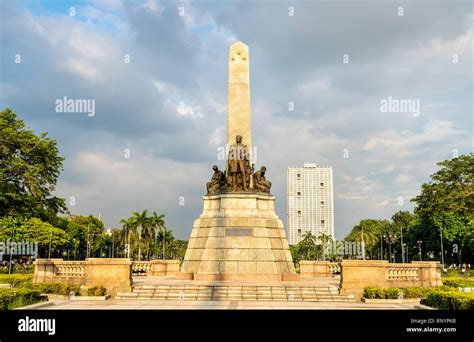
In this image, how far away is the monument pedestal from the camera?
22.5 m

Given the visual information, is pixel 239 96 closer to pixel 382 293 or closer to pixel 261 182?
pixel 261 182

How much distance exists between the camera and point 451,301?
14.3 meters

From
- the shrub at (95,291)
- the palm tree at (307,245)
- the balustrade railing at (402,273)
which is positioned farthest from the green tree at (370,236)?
the shrub at (95,291)

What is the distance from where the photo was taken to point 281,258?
23500 mm

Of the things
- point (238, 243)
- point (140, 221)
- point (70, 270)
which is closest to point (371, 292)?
point (238, 243)

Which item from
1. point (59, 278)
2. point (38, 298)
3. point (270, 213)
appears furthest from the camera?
point (270, 213)

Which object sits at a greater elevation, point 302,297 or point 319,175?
point 319,175

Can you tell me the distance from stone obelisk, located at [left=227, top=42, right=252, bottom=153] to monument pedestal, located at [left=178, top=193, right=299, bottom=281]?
147 inches

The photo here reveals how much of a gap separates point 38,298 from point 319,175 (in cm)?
17638

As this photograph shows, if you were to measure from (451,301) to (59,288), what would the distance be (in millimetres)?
15368

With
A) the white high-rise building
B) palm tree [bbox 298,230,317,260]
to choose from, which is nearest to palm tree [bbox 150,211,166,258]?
palm tree [bbox 298,230,317,260]

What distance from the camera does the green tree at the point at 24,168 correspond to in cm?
3822
